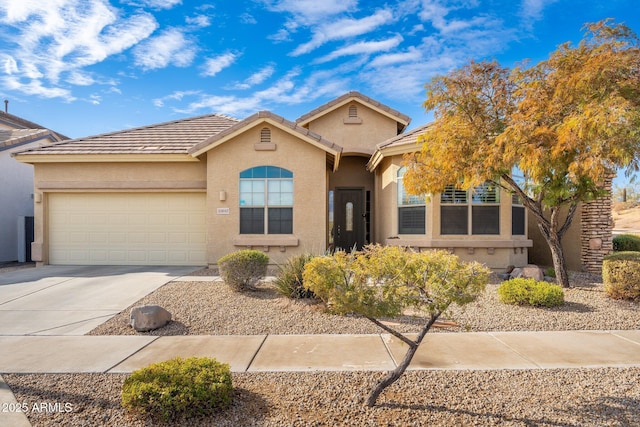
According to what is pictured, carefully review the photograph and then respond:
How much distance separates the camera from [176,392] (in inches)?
128

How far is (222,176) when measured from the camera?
36.5 feet

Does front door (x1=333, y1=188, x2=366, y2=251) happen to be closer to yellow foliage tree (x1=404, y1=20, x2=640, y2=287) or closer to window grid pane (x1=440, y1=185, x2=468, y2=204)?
window grid pane (x1=440, y1=185, x2=468, y2=204)

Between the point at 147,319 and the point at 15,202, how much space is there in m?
12.9

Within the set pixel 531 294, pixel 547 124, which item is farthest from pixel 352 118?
pixel 531 294

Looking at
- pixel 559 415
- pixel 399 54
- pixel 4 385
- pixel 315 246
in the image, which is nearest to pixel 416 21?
pixel 399 54

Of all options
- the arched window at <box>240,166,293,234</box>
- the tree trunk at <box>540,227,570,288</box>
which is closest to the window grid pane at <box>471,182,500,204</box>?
the tree trunk at <box>540,227,570,288</box>

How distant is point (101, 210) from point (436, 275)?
11855 millimetres

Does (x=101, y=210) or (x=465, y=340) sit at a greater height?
(x=101, y=210)

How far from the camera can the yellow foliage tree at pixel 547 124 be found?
640cm

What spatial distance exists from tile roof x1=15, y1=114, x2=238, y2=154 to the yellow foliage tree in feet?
24.9

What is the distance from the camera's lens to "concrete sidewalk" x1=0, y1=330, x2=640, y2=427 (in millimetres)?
4414

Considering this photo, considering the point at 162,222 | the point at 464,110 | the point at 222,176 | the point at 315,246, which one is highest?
the point at 464,110

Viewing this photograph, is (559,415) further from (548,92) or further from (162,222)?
(162,222)

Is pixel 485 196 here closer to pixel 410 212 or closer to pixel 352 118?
pixel 410 212
